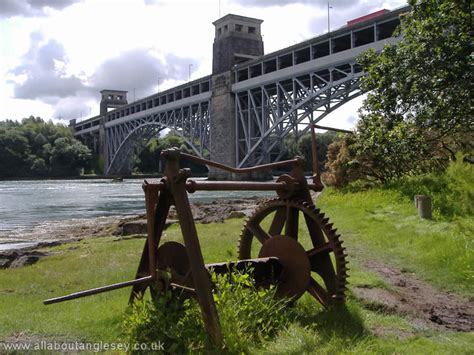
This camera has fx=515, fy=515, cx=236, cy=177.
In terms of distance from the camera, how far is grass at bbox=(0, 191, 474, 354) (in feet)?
14.0

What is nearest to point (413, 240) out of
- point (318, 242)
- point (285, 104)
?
point (318, 242)

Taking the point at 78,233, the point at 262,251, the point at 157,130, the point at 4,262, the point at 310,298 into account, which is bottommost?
the point at 78,233

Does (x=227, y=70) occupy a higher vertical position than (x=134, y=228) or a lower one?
higher

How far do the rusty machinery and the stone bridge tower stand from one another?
161 feet

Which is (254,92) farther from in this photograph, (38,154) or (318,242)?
(38,154)

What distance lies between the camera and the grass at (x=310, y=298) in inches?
168

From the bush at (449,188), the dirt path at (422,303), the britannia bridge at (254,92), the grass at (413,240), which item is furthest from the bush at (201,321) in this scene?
the britannia bridge at (254,92)

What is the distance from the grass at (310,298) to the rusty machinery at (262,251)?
33cm

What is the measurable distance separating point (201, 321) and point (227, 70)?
55.9 m

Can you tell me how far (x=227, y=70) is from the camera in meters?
58.5

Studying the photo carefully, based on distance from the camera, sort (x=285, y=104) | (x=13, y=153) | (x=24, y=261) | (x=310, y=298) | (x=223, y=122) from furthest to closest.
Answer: (x=13, y=153) < (x=223, y=122) < (x=285, y=104) < (x=24, y=261) < (x=310, y=298)

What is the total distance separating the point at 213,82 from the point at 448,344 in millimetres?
57754

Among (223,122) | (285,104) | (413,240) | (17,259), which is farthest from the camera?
(223,122)

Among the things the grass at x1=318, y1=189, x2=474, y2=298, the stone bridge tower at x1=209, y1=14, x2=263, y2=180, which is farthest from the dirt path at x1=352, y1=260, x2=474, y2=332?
the stone bridge tower at x1=209, y1=14, x2=263, y2=180
